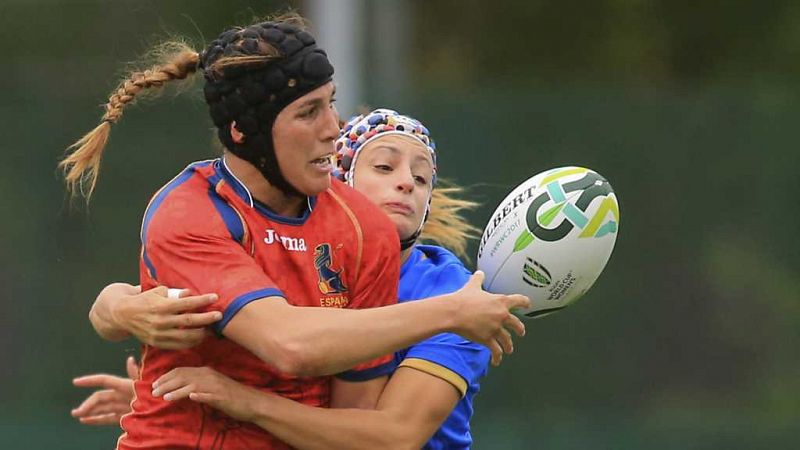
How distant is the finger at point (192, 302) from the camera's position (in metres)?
4.05

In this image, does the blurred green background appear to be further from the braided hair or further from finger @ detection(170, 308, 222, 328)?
finger @ detection(170, 308, 222, 328)

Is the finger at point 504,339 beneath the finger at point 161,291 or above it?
beneath

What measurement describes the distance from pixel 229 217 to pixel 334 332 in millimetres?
464

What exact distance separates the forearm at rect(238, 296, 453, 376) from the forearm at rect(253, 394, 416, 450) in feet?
0.74

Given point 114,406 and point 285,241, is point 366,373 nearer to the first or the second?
point 285,241

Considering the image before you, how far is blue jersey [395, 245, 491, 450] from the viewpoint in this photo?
4.58 metres

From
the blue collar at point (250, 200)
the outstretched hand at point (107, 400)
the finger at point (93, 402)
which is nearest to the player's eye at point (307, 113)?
the blue collar at point (250, 200)

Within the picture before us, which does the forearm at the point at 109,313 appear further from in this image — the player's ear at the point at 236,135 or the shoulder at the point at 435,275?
the shoulder at the point at 435,275

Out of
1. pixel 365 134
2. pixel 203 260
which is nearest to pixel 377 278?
pixel 203 260

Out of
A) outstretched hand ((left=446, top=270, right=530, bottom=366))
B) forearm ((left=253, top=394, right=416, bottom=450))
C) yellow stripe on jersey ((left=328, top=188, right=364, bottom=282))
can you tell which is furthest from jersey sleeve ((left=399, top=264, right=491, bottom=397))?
outstretched hand ((left=446, top=270, right=530, bottom=366))

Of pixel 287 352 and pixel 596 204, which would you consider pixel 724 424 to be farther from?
pixel 287 352

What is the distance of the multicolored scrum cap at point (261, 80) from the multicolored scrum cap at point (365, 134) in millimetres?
735

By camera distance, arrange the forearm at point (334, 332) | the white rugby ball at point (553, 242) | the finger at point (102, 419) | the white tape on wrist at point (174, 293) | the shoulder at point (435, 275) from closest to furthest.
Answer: the forearm at point (334, 332), the white tape on wrist at point (174, 293), the white rugby ball at point (553, 242), the shoulder at point (435, 275), the finger at point (102, 419)

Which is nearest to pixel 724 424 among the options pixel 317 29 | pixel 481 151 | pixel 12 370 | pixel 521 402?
pixel 521 402
